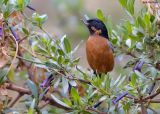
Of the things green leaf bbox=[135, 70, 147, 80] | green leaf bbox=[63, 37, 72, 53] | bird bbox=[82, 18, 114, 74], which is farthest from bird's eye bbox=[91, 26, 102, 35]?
green leaf bbox=[135, 70, 147, 80]

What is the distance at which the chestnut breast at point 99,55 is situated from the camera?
1.64 m

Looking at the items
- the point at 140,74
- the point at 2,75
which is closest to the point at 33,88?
the point at 2,75

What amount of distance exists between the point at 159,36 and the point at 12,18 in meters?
0.48

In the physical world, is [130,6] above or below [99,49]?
above

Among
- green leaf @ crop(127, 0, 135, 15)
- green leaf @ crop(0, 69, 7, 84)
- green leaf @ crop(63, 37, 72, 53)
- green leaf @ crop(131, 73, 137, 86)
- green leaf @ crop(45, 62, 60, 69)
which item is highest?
green leaf @ crop(127, 0, 135, 15)

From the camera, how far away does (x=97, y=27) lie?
1.72 meters

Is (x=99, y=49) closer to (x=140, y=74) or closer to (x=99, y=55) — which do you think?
(x=99, y=55)

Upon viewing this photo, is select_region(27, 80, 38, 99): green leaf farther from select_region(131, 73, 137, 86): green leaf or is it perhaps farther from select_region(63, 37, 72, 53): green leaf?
select_region(131, 73, 137, 86): green leaf

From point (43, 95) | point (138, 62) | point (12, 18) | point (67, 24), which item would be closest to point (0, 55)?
point (12, 18)

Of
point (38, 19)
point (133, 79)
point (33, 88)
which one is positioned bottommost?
point (33, 88)

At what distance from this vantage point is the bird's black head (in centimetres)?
170

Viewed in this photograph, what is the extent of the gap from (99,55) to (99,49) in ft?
0.11

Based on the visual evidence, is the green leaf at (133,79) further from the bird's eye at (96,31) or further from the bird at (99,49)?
the bird's eye at (96,31)

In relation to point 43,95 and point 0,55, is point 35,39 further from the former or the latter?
point 0,55
